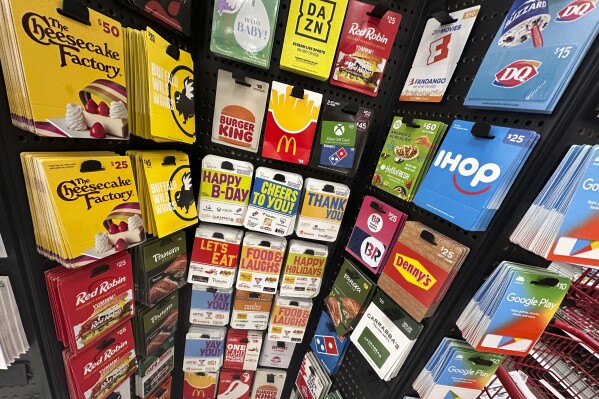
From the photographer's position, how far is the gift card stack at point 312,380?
1.49 meters

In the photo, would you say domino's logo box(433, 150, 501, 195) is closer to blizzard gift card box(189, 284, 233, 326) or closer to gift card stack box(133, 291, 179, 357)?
blizzard gift card box(189, 284, 233, 326)

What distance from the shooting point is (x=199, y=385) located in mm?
1652

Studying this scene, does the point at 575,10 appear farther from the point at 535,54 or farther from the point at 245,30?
the point at 245,30

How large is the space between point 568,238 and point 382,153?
0.70 m

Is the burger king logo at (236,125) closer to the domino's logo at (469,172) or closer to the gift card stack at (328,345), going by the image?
the domino's logo at (469,172)

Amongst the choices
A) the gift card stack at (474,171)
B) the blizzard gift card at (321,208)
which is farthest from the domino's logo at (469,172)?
the blizzard gift card at (321,208)

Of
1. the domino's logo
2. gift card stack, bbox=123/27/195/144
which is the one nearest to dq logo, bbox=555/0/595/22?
the domino's logo

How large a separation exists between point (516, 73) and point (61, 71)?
4.01 ft

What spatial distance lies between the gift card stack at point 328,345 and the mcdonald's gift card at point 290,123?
1011 mm

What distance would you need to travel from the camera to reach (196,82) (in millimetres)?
1101

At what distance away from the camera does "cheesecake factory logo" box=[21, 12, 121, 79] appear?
56 cm

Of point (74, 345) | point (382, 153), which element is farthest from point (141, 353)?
point (382, 153)

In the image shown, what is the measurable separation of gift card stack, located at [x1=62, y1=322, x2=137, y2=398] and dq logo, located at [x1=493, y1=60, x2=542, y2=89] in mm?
1583

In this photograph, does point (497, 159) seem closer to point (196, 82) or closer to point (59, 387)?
point (196, 82)
